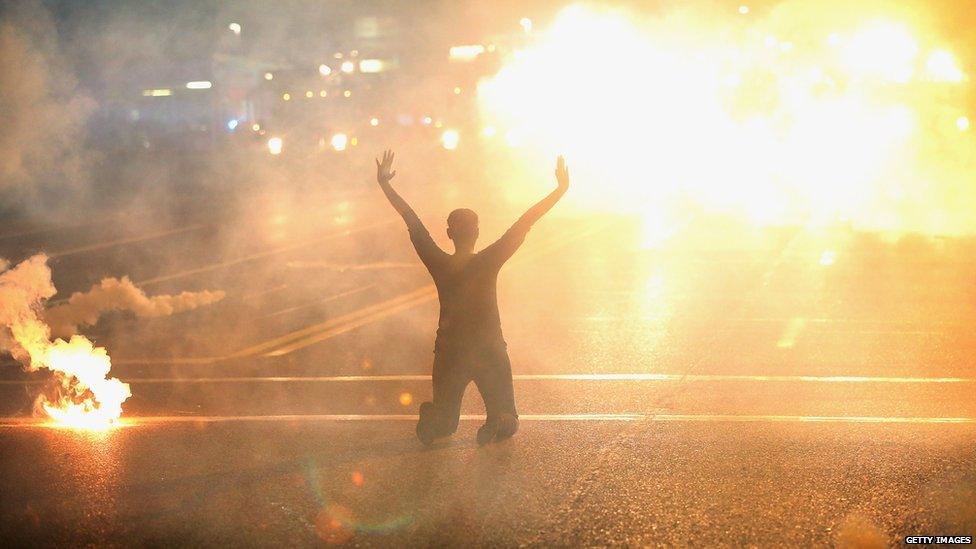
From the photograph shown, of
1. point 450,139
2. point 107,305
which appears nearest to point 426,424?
point 107,305

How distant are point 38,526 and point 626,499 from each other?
2.75 metres

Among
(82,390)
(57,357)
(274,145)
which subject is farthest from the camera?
(274,145)

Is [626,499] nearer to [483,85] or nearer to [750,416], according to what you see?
[750,416]

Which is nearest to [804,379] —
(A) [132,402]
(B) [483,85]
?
(A) [132,402]

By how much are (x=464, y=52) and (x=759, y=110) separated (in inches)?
485

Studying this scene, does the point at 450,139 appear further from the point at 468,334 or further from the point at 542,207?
the point at 468,334

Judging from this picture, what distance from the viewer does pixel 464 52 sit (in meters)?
38.0

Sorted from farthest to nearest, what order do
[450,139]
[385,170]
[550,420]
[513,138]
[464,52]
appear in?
1. [450,139]
2. [513,138]
3. [464,52]
4. [550,420]
5. [385,170]

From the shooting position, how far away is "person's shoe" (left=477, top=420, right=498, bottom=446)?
6.16 meters

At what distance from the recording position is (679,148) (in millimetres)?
34344

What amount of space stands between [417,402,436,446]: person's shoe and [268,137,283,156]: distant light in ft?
105

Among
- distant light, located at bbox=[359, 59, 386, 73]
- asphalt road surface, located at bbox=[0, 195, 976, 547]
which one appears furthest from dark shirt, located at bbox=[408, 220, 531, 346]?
distant light, located at bbox=[359, 59, 386, 73]

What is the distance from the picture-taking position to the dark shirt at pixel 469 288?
6.14 meters

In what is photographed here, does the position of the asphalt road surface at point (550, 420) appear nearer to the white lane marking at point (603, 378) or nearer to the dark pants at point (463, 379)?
the white lane marking at point (603, 378)
